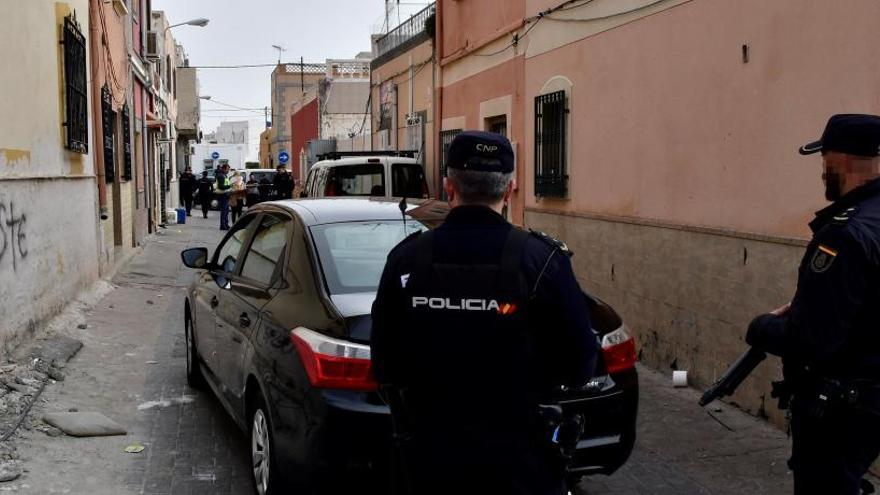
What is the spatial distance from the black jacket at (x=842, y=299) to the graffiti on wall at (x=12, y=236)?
6181 mm

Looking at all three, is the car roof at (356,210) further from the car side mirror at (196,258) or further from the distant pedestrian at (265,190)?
the distant pedestrian at (265,190)

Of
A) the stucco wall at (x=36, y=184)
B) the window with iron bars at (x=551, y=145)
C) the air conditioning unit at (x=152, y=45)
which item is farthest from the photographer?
the air conditioning unit at (x=152, y=45)

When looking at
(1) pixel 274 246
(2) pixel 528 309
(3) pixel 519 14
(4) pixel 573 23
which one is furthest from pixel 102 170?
(2) pixel 528 309

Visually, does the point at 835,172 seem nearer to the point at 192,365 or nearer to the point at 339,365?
the point at 339,365

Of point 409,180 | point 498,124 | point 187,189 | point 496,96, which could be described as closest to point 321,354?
point 496,96

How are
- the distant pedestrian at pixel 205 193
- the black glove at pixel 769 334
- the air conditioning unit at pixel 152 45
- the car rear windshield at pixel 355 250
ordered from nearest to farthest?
the black glove at pixel 769 334 → the car rear windshield at pixel 355 250 → the air conditioning unit at pixel 152 45 → the distant pedestrian at pixel 205 193

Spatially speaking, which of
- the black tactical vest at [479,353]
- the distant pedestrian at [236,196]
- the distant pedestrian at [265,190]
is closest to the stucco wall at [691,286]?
the black tactical vest at [479,353]

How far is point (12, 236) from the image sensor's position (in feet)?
24.3

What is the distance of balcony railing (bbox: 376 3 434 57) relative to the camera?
658 inches

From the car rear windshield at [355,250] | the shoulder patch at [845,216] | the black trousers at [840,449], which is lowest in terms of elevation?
the black trousers at [840,449]

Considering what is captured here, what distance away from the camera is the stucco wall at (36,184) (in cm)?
736

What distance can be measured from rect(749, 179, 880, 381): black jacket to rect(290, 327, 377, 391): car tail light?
1.67 meters

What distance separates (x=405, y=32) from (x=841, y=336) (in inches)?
634

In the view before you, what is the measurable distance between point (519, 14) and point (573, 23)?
192 cm
